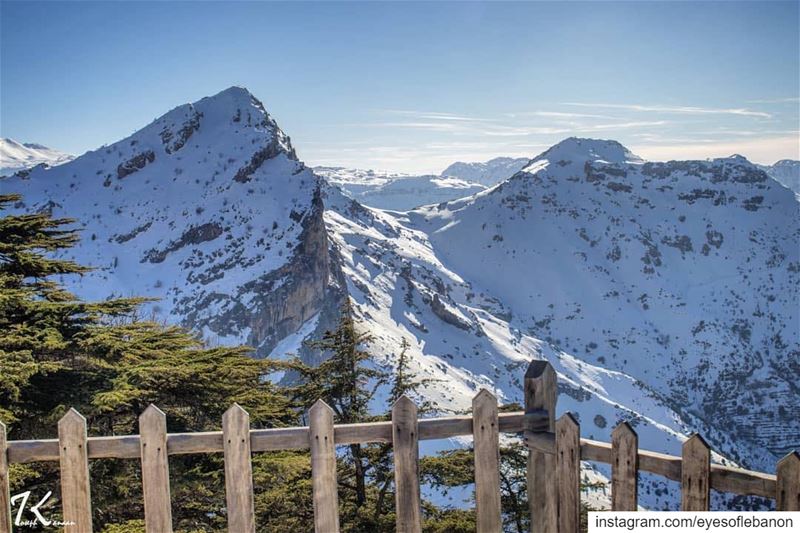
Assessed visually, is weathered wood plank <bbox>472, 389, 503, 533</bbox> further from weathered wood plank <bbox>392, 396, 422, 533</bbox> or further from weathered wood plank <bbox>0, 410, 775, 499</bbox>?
weathered wood plank <bbox>392, 396, 422, 533</bbox>

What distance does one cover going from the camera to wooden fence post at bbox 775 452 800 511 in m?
3.47

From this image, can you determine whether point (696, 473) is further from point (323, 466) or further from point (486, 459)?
point (323, 466)

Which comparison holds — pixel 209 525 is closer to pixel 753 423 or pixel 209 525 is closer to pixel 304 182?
pixel 304 182

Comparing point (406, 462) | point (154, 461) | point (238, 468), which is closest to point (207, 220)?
point (154, 461)

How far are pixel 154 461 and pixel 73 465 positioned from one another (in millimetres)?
534

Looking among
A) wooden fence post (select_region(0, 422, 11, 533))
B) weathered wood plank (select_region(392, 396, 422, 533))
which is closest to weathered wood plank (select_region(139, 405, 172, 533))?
wooden fence post (select_region(0, 422, 11, 533))

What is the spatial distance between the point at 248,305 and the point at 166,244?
1937 centimetres

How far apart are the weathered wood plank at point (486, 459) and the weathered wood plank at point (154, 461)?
79.3 inches

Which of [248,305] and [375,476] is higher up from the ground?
[375,476]

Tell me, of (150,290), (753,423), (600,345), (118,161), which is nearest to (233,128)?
(118,161)

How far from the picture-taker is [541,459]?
464 cm

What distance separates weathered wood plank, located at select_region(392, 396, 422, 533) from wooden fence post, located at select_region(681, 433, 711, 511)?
1.60 m

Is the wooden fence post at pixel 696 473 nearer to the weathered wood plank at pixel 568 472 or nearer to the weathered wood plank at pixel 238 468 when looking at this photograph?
the weathered wood plank at pixel 568 472

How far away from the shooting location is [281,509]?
7.62 meters
